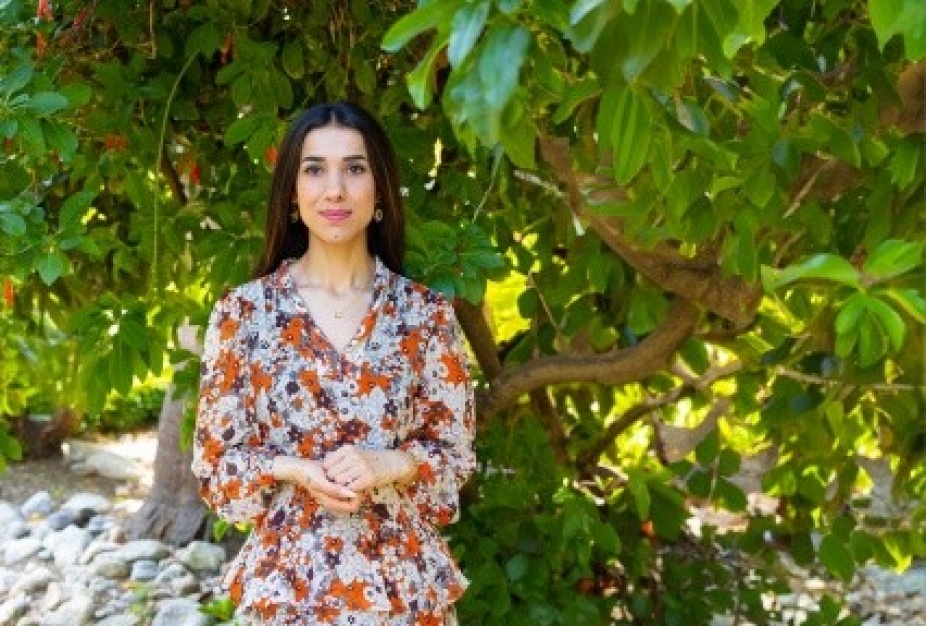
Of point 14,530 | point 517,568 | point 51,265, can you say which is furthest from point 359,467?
point 14,530

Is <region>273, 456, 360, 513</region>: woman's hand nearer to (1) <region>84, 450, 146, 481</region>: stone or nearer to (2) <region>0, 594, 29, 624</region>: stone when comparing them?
(2) <region>0, 594, 29, 624</region>: stone

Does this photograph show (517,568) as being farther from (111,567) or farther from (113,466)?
(113,466)

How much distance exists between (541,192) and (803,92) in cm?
91

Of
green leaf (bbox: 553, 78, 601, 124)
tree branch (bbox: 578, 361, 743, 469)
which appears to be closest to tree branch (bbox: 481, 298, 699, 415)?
tree branch (bbox: 578, 361, 743, 469)

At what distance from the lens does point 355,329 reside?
195 cm

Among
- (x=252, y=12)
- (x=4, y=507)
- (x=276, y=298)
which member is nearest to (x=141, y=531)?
(x=4, y=507)

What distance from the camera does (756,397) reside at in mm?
3381

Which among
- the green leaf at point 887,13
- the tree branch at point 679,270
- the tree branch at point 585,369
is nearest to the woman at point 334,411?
the tree branch at point 679,270

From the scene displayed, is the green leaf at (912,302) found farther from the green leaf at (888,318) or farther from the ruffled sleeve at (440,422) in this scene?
the ruffled sleeve at (440,422)

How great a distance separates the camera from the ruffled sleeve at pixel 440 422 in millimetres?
1983

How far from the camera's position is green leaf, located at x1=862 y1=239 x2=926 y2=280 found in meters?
1.23

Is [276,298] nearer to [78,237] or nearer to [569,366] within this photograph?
[78,237]

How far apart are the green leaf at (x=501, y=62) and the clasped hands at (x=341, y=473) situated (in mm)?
848

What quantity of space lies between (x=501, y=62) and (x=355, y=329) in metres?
0.90
